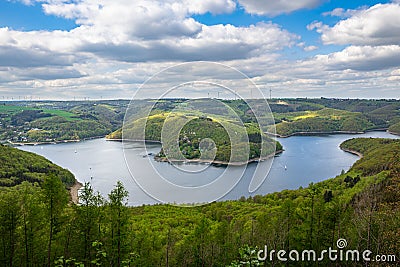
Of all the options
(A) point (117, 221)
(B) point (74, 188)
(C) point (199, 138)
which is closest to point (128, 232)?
(A) point (117, 221)

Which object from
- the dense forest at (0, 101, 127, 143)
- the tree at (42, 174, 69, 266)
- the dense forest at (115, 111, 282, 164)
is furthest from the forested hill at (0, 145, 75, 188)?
the dense forest at (0, 101, 127, 143)

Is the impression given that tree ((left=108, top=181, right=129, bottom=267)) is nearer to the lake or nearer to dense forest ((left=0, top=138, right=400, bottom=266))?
dense forest ((left=0, top=138, right=400, bottom=266))

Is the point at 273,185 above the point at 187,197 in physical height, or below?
below

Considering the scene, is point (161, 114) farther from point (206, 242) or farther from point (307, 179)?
point (307, 179)

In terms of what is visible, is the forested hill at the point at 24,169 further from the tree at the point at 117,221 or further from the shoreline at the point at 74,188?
the tree at the point at 117,221

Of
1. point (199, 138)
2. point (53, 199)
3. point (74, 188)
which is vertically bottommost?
point (74, 188)

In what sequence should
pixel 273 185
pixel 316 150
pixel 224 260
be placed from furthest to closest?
pixel 316 150, pixel 273 185, pixel 224 260

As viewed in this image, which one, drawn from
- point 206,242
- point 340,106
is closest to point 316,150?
point 206,242

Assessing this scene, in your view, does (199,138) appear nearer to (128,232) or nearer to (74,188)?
(128,232)
